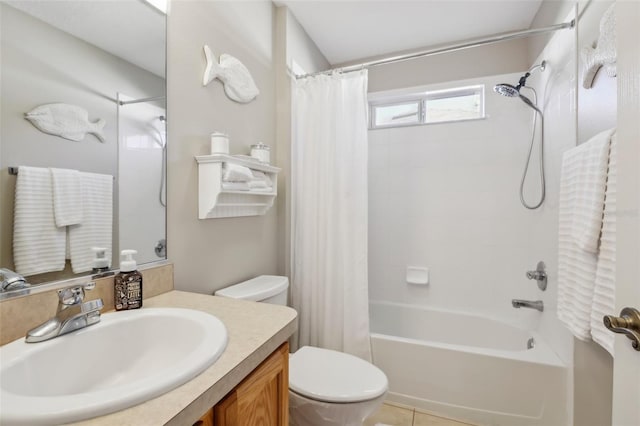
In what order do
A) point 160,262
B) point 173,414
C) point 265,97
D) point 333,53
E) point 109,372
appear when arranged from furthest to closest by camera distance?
point 333,53 → point 265,97 → point 160,262 → point 109,372 → point 173,414

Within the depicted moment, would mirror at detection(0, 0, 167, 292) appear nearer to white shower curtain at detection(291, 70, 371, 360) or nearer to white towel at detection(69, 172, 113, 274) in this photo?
white towel at detection(69, 172, 113, 274)

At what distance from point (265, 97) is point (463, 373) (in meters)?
2.04

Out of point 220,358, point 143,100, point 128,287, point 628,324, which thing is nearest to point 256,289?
point 128,287

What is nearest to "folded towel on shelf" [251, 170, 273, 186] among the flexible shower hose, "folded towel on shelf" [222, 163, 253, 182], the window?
"folded towel on shelf" [222, 163, 253, 182]

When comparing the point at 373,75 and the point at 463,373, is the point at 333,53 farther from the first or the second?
the point at 463,373

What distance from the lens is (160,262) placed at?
1174 millimetres

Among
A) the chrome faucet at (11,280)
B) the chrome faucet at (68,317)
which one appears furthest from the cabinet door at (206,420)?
the chrome faucet at (11,280)

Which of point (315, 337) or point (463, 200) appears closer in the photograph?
point (315, 337)

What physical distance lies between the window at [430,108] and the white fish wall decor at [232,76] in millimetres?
1346

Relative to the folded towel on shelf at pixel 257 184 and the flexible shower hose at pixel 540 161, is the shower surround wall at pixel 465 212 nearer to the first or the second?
the flexible shower hose at pixel 540 161

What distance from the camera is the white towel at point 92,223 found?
35.7 inches

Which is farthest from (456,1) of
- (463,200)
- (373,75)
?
(463,200)

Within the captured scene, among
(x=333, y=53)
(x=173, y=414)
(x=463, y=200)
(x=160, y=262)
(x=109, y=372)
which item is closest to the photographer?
(x=173, y=414)

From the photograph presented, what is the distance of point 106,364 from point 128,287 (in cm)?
23
